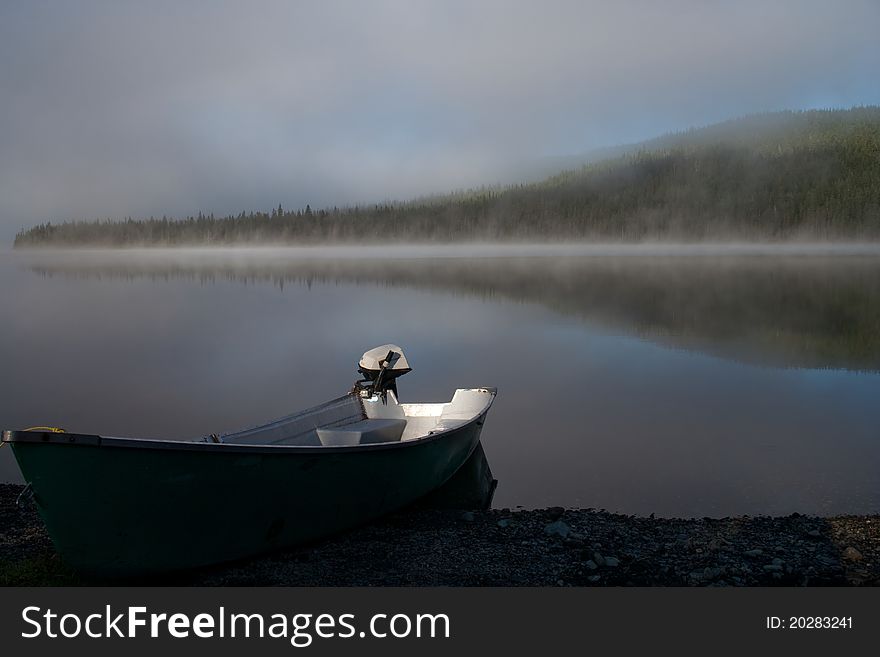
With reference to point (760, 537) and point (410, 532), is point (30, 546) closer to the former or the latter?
point (410, 532)

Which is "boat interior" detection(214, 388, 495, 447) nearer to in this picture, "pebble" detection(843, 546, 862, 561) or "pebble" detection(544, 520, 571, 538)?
"pebble" detection(544, 520, 571, 538)

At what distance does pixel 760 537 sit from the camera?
9.66 metres

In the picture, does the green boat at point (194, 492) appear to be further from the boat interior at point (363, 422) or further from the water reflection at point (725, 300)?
the water reflection at point (725, 300)

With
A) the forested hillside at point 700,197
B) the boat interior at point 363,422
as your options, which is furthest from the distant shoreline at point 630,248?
the boat interior at point 363,422

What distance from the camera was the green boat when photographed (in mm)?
7102

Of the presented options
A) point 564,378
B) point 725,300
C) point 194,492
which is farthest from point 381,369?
point 725,300

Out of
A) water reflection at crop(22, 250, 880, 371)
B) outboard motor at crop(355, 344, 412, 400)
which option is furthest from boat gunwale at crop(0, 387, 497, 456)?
water reflection at crop(22, 250, 880, 371)

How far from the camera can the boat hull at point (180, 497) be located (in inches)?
280

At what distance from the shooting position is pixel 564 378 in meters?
25.6

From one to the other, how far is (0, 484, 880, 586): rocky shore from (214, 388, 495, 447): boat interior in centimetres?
152

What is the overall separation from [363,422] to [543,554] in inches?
164
